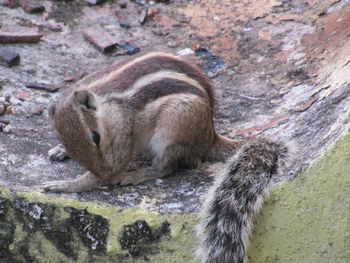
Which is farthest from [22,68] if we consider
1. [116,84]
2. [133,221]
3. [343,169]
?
[343,169]

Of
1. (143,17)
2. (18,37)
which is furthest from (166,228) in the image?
(143,17)

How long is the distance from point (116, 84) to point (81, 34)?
1827 millimetres

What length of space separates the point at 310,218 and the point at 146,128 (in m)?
1.45

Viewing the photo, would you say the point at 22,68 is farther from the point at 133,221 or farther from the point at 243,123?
the point at 133,221

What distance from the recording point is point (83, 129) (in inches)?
156

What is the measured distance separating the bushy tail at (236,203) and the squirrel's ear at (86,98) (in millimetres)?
993

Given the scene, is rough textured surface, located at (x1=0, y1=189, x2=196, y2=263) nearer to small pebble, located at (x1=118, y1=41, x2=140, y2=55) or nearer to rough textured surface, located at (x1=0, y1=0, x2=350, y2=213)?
rough textured surface, located at (x1=0, y1=0, x2=350, y2=213)

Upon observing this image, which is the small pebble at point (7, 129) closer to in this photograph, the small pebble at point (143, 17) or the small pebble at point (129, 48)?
the small pebble at point (129, 48)

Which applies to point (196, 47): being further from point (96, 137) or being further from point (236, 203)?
point (236, 203)

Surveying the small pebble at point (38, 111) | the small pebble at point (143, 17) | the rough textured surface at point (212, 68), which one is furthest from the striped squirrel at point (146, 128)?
the small pebble at point (143, 17)

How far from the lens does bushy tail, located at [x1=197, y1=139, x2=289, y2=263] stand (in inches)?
134

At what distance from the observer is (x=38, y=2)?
6.33 metres

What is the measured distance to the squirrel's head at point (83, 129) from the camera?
3941mm

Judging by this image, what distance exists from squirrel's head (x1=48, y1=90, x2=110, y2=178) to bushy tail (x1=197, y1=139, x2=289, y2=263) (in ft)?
2.72
